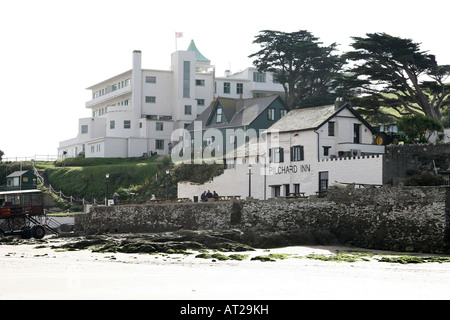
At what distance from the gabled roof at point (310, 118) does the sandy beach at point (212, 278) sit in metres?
16.8

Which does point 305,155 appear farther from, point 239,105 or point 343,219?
point 239,105

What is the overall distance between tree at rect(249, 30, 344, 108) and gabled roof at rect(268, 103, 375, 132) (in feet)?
72.5

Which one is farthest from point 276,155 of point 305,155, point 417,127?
point 417,127

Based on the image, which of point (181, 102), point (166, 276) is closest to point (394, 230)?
point (166, 276)

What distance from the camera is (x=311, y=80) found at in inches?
2928

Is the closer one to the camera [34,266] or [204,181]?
[34,266]

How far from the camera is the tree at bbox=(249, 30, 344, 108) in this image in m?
72.6

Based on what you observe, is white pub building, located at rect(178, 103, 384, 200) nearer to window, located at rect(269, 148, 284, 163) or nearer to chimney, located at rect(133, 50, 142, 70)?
window, located at rect(269, 148, 284, 163)

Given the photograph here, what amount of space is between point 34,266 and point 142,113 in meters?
52.3

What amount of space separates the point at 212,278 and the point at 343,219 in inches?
622

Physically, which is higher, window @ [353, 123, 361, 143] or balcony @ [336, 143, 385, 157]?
window @ [353, 123, 361, 143]

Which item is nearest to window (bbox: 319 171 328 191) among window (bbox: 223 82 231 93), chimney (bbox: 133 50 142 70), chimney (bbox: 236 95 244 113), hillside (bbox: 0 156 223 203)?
hillside (bbox: 0 156 223 203)

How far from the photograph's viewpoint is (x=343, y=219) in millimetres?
36281
